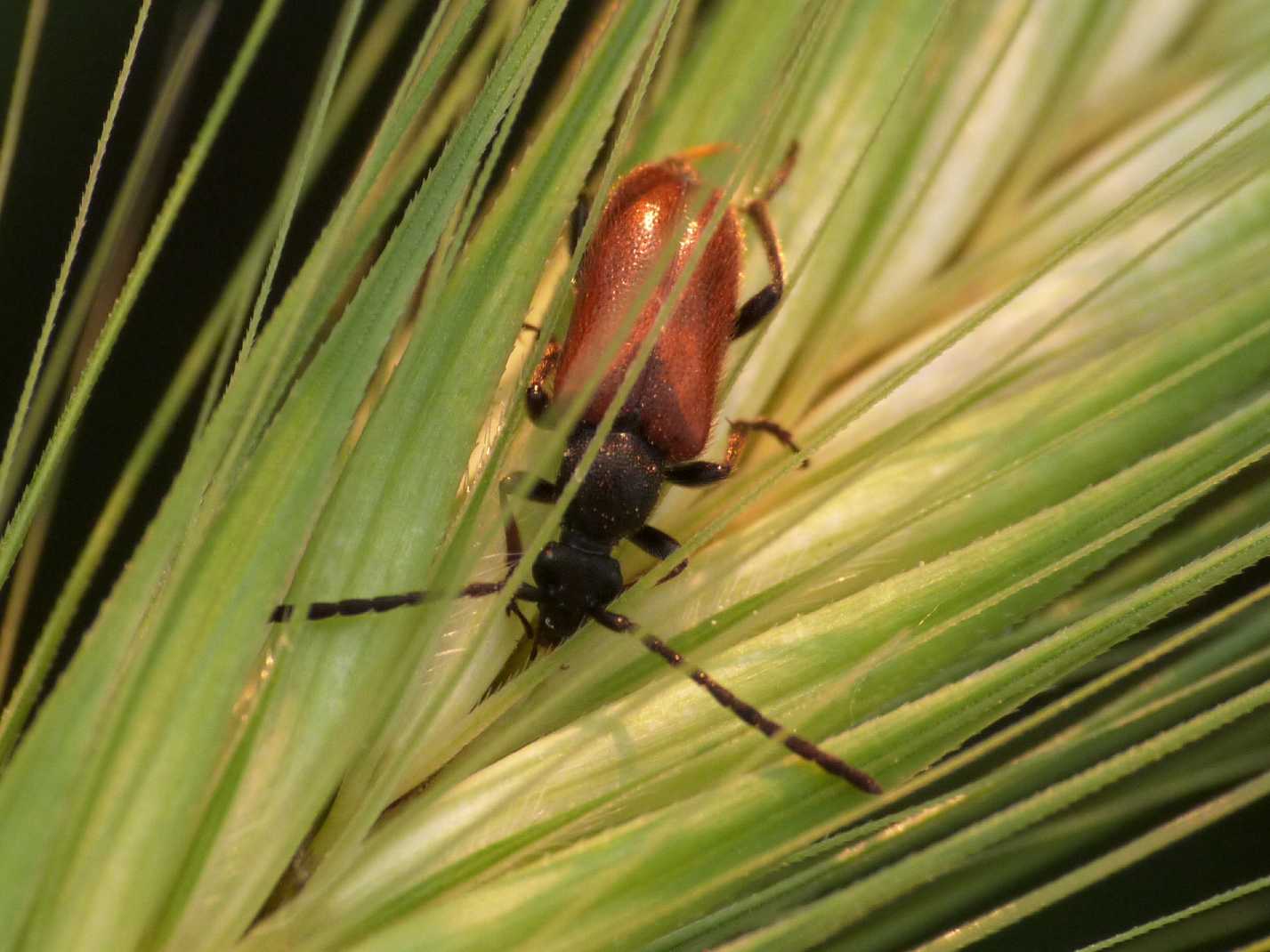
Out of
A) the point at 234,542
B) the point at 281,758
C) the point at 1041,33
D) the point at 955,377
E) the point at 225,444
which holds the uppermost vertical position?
the point at 1041,33

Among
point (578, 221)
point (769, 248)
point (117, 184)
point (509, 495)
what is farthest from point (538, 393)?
point (117, 184)

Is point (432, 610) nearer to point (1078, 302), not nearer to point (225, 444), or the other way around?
point (225, 444)

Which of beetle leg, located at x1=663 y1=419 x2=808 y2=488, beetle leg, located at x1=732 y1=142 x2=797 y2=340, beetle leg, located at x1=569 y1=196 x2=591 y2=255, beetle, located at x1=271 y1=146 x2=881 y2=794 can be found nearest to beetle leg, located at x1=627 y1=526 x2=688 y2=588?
beetle, located at x1=271 y1=146 x2=881 y2=794

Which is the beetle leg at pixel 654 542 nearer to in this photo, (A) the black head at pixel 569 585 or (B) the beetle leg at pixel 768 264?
(A) the black head at pixel 569 585

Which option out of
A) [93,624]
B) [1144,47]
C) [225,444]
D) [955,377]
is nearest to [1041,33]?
[1144,47]

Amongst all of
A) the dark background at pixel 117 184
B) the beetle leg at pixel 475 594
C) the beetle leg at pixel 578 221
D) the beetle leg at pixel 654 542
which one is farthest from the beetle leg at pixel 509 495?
the dark background at pixel 117 184

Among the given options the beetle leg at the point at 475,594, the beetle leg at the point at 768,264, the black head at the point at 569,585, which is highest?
the beetle leg at the point at 768,264

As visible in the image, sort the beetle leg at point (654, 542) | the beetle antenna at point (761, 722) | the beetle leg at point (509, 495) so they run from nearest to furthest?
the beetle antenna at point (761, 722), the beetle leg at point (509, 495), the beetle leg at point (654, 542)
